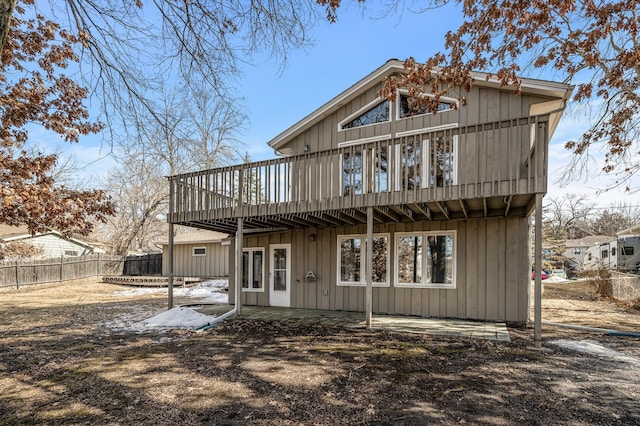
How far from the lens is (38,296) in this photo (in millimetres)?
14453

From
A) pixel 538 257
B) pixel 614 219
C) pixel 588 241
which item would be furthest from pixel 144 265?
pixel 614 219

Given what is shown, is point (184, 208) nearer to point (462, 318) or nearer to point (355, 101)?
point (355, 101)

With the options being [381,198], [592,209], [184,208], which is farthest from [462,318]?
[592,209]

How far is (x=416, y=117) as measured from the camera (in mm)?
9000

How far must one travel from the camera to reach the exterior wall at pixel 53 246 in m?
21.6

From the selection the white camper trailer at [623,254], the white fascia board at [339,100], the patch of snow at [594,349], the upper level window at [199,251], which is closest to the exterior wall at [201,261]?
the upper level window at [199,251]

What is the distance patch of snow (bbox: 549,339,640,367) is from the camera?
5354 millimetres

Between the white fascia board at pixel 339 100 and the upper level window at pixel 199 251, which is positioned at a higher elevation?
the white fascia board at pixel 339 100

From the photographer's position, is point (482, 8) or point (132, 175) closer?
point (482, 8)

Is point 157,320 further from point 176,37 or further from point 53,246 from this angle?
point 53,246

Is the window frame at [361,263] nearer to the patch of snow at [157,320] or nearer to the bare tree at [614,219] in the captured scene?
the patch of snow at [157,320]

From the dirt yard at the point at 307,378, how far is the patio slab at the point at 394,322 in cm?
39

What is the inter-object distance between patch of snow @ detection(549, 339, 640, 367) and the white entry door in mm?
6584

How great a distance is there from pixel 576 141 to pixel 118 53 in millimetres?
11628
